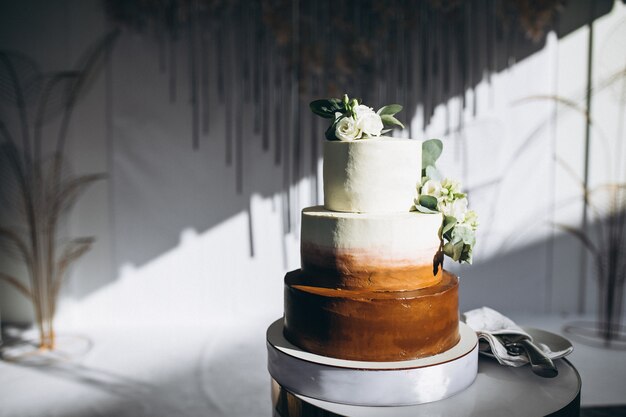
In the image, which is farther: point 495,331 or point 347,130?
point 495,331

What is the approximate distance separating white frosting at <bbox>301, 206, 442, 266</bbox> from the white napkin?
337 millimetres

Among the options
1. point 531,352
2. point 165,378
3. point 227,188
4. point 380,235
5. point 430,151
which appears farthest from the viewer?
point 227,188

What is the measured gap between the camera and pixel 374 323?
136 cm

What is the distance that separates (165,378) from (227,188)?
1.44 meters

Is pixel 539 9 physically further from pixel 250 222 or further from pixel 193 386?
pixel 193 386

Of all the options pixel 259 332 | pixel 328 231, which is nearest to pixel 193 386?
pixel 259 332

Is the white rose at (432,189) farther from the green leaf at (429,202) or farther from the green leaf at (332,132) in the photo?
the green leaf at (332,132)

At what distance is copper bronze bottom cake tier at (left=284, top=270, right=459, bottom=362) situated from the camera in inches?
53.6

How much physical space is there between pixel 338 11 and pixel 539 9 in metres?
1.34

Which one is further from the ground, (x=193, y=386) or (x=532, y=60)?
(x=532, y=60)

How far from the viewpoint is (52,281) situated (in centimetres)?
380

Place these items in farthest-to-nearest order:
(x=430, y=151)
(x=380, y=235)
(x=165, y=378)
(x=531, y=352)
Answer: (x=165, y=378) → (x=430, y=151) → (x=531, y=352) → (x=380, y=235)

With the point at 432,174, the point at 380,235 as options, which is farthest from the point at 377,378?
the point at 432,174

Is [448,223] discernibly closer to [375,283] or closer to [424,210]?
[424,210]
